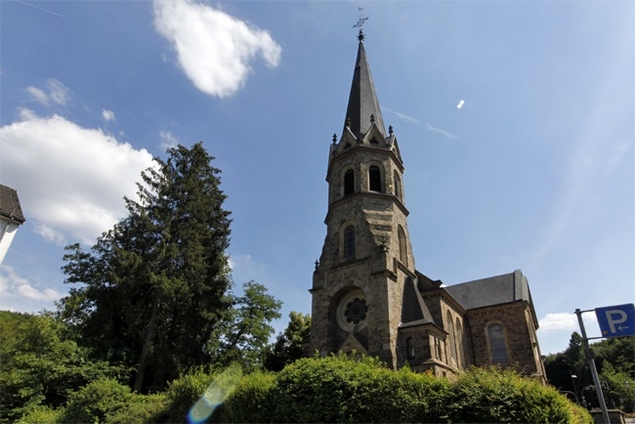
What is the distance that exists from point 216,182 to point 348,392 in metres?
20.6

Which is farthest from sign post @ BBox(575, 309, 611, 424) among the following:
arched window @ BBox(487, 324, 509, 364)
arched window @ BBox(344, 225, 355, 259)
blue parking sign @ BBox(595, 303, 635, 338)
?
arched window @ BBox(487, 324, 509, 364)

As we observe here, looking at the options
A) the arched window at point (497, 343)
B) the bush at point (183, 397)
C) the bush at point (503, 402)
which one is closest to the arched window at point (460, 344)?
the arched window at point (497, 343)

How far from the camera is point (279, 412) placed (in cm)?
1188

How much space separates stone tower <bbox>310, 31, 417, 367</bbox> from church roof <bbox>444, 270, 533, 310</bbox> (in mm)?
9425

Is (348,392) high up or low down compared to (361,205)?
down

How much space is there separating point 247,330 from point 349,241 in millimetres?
10997

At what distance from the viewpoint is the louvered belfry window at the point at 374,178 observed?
25.2m

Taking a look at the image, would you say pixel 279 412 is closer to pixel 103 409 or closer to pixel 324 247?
pixel 103 409

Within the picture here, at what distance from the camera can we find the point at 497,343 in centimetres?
2725

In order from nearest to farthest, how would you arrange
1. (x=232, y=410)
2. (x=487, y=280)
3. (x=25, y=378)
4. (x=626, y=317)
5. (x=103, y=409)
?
(x=626, y=317)
(x=232, y=410)
(x=103, y=409)
(x=25, y=378)
(x=487, y=280)

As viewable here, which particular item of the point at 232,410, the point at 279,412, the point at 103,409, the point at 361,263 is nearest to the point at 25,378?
the point at 103,409

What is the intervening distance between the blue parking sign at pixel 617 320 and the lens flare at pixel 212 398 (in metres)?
11.6

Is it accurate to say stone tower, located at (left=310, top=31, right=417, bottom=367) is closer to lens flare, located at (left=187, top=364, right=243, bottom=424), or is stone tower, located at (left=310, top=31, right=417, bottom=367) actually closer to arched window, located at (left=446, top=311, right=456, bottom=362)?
arched window, located at (left=446, top=311, right=456, bottom=362)

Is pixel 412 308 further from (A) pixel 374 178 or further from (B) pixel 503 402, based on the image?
(B) pixel 503 402
